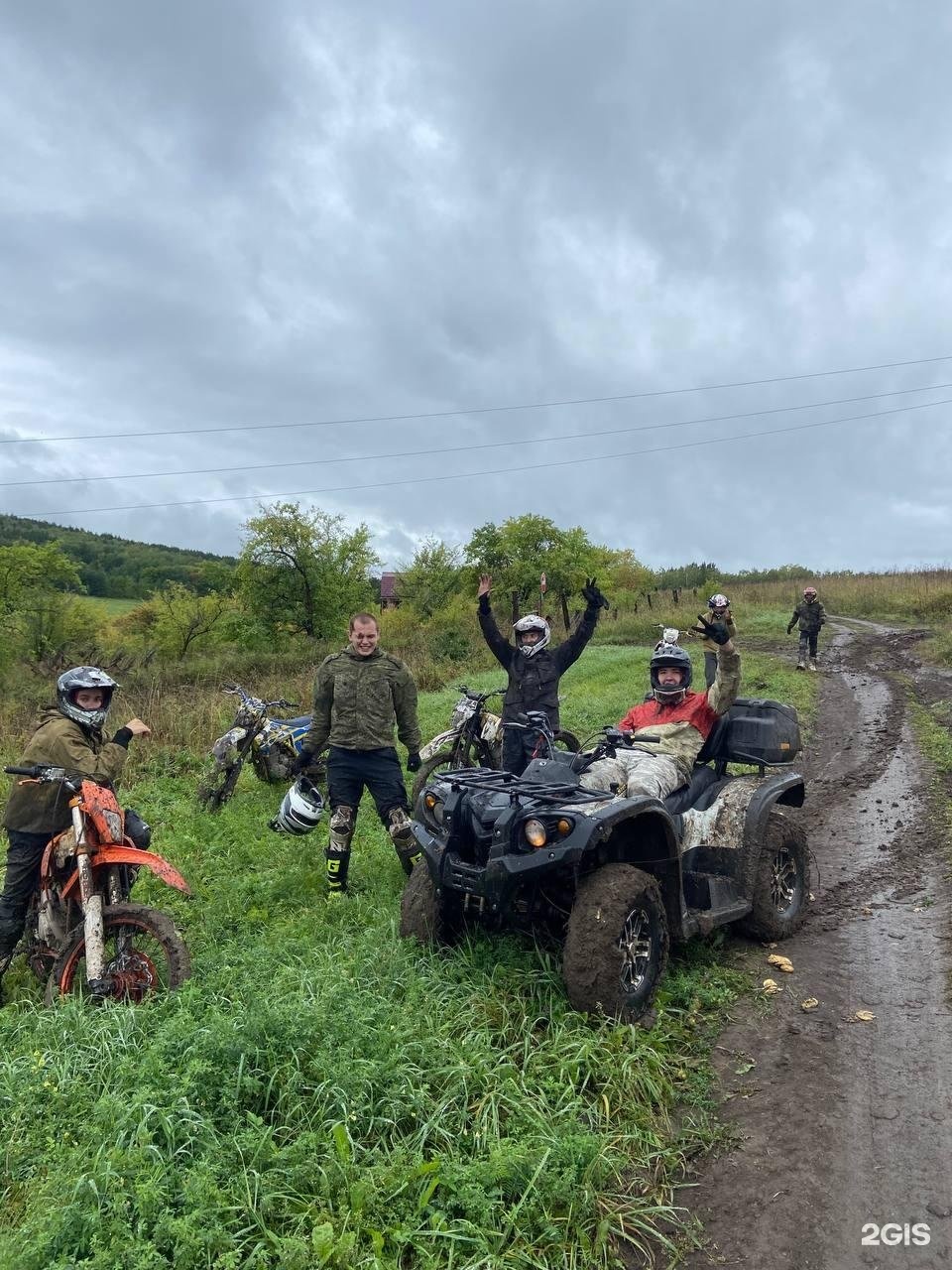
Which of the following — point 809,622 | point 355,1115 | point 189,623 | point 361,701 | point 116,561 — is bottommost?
point 355,1115

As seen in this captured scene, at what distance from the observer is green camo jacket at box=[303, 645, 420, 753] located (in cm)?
580

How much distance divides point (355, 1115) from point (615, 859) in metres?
1.85

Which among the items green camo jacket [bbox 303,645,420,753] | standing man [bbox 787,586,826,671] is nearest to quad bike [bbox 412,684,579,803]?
green camo jacket [bbox 303,645,420,753]

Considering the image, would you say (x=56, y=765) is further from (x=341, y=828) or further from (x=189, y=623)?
(x=189, y=623)

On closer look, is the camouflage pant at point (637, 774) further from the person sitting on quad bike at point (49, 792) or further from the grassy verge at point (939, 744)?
the grassy verge at point (939, 744)

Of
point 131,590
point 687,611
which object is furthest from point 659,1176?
point 131,590

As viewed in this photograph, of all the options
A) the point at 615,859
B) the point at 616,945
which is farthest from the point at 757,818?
the point at 616,945

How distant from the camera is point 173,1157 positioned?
2.82 metres

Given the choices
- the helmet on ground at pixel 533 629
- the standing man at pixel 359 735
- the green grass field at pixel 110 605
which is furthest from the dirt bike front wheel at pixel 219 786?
the green grass field at pixel 110 605

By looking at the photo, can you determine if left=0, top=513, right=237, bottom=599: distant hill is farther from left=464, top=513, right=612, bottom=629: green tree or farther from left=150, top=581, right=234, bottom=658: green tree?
left=464, top=513, right=612, bottom=629: green tree

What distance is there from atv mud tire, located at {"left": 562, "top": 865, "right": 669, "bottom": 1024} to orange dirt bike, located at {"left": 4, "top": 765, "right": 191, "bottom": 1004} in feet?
6.42

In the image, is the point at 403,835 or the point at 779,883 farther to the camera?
the point at 403,835

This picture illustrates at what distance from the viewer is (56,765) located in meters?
4.51

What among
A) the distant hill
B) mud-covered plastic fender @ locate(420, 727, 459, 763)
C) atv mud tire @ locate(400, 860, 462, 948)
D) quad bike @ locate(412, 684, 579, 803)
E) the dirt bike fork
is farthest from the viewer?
the distant hill
